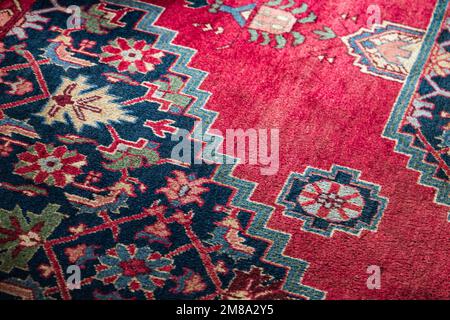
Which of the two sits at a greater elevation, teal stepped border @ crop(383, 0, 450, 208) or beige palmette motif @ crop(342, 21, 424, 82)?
beige palmette motif @ crop(342, 21, 424, 82)

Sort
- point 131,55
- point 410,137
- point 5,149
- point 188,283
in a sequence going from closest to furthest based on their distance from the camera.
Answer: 1. point 188,283
2. point 5,149
3. point 410,137
4. point 131,55

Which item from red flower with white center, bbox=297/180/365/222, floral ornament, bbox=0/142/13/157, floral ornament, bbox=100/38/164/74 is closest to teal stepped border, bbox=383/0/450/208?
red flower with white center, bbox=297/180/365/222

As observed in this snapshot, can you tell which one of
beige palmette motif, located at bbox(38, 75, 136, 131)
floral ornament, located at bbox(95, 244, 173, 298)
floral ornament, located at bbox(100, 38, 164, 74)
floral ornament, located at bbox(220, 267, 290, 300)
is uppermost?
floral ornament, located at bbox(100, 38, 164, 74)

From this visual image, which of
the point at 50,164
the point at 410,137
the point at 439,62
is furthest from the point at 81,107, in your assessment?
the point at 439,62

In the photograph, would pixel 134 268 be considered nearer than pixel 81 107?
Yes

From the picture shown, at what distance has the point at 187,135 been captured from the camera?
2240mm

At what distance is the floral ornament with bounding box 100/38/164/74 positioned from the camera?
2502 millimetres

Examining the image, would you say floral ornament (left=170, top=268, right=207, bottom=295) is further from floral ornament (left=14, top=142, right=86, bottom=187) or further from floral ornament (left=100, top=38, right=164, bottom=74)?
floral ornament (left=100, top=38, right=164, bottom=74)

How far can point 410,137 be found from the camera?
7.46 ft

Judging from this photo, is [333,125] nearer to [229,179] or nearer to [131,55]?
[229,179]

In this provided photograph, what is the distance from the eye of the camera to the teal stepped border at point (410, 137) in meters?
2.12

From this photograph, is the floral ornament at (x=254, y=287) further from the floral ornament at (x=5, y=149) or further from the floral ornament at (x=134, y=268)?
the floral ornament at (x=5, y=149)

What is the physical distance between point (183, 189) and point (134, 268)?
0.34m
